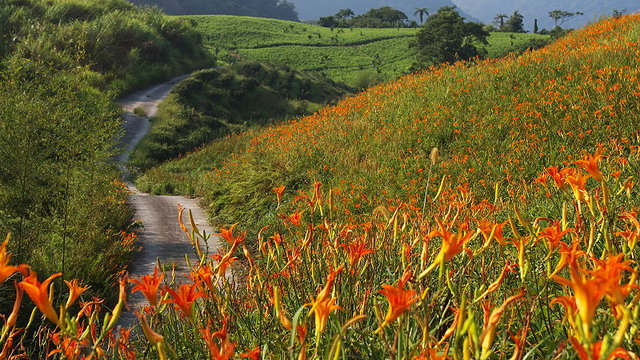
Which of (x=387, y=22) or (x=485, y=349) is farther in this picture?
(x=387, y=22)

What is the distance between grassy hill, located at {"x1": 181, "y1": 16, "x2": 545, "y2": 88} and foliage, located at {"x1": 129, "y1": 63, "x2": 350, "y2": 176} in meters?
9.27

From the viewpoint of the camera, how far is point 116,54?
66.9ft

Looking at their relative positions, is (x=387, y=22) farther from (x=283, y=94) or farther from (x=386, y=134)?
(x=386, y=134)

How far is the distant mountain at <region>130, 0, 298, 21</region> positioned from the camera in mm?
92562

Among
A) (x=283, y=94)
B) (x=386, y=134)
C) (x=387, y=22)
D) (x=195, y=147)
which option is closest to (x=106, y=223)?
(x=386, y=134)

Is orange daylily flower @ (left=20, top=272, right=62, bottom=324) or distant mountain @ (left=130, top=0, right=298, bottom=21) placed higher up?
distant mountain @ (left=130, top=0, right=298, bottom=21)

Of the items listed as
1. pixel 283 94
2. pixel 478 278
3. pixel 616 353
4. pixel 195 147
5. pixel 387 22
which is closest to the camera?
pixel 616 353

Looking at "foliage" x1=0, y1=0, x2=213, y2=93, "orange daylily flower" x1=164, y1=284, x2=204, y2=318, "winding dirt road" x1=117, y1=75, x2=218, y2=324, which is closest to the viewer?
"orange daylily flower" x1=164, y1=284, x2=204, y2=318

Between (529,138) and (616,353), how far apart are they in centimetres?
607

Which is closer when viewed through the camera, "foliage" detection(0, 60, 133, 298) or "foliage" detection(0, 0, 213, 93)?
"foliage" detection(0, 60, 133, 298)

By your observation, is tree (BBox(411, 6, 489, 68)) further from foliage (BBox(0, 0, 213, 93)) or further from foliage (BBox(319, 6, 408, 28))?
foliage (BBox(319, 6, 408, 28))

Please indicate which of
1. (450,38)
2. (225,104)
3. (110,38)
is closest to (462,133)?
(225,104)

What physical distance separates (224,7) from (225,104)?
294 feet

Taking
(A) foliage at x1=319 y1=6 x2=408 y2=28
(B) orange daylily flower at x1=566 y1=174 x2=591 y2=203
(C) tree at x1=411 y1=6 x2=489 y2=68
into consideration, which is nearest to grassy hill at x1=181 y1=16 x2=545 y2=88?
(C) tree at x1=411 y1=6 x2=489 y2=68
